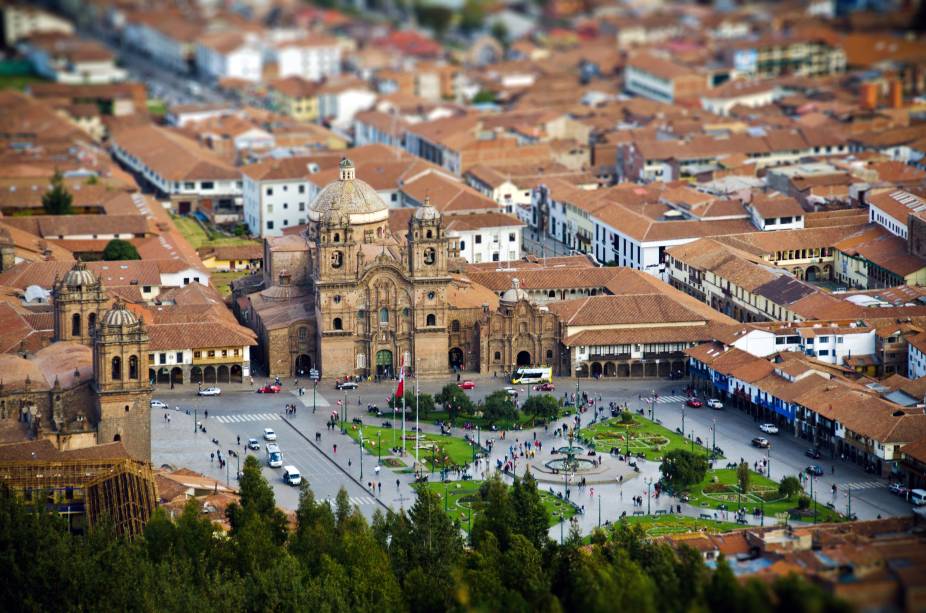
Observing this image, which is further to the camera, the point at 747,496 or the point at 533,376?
the point at 533,376

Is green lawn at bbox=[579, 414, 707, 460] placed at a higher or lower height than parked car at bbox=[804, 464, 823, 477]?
higher

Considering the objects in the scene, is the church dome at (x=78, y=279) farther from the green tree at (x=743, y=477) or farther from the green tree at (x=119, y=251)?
the green tree at (x=743, y=477)

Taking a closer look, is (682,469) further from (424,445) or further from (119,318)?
(119,318)

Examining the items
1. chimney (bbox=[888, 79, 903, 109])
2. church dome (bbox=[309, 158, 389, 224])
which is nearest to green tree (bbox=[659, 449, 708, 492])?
church dome (bbox=[309, 158, 389, 224])

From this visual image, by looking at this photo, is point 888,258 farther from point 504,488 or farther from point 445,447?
point 504,488

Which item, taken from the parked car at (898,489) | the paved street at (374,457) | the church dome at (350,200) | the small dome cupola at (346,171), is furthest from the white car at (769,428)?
the small dome cupola at (346,171)

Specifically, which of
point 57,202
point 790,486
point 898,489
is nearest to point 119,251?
point 57,202

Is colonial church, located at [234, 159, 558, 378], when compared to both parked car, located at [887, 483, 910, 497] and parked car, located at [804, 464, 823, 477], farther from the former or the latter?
parked car, located at [887, 483, 910, 497]
